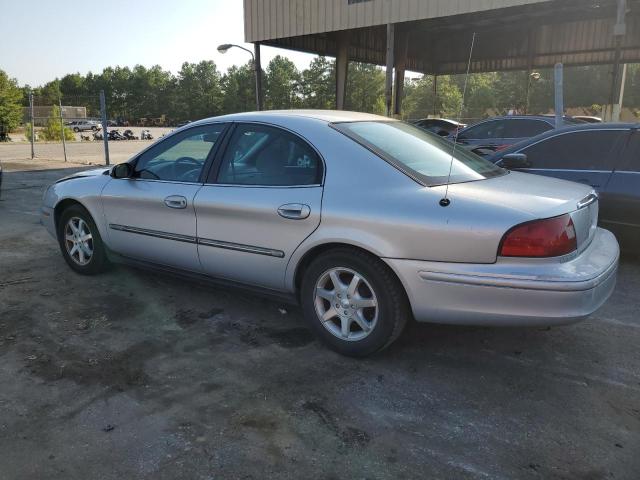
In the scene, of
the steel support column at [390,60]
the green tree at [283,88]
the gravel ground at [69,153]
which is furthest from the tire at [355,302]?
the green tree at [283,88]

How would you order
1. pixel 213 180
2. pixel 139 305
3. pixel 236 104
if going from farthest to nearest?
1. pixel 236 104
2. pixel 139 305
3. pixel 213 180

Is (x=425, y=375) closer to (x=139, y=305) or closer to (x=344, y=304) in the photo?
(x=344, y=304)

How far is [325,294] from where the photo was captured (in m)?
3.26

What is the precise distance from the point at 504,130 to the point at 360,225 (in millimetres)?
8524

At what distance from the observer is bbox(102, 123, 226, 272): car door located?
387 centimetres

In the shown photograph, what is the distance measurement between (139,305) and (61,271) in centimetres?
137

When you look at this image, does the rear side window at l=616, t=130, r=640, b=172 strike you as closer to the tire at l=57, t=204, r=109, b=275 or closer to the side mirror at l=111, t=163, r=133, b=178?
the side mirror at l=111, t=163, r=133, b=178

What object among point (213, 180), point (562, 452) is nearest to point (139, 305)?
point (213, 180)

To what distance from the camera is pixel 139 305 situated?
13.6ft

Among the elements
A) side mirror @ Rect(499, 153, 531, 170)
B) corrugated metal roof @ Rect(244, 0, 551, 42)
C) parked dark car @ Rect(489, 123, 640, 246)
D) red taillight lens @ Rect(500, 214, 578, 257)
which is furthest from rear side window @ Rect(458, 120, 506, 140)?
red taillight lens @ Rect(500, 214, 578, 257)

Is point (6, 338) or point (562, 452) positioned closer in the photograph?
point (562, 452)

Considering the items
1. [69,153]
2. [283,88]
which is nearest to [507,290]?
[69,153]

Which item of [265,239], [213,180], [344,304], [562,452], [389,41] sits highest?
[389,41]

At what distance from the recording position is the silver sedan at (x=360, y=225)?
2.74 m
